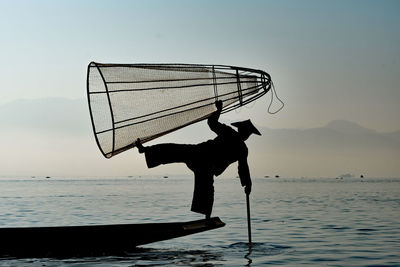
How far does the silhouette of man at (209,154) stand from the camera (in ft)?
42.0

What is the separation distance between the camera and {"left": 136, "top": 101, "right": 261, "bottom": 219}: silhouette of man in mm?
12789

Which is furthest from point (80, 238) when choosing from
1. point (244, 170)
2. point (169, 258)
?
point (244, 170)

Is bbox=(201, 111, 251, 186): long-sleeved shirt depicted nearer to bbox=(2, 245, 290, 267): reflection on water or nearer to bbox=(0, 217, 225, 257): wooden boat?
bbox=(0, 217, 225, 257): wooden boat

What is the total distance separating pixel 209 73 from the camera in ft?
42.1

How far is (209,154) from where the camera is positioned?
1320 centimetres

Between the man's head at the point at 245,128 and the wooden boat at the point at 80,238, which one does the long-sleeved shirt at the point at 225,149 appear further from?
the wooden boat at the point at 80,238

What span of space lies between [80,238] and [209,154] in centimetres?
337

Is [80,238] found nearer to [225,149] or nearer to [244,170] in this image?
[225,149]

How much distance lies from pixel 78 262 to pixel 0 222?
16.0 m

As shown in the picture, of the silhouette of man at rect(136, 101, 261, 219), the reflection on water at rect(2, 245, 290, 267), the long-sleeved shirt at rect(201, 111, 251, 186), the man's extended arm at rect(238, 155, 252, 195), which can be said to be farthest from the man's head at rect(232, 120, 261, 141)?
the reflection on water at rect(2, 245, 290, 267)

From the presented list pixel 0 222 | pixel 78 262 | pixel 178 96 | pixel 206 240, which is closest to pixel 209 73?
pixel 178 96

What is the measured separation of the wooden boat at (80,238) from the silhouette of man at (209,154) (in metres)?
0.85

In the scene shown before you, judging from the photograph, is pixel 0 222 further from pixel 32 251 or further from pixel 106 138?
pixel 106 138

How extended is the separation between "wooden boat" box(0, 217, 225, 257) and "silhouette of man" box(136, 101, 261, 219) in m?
0.85
